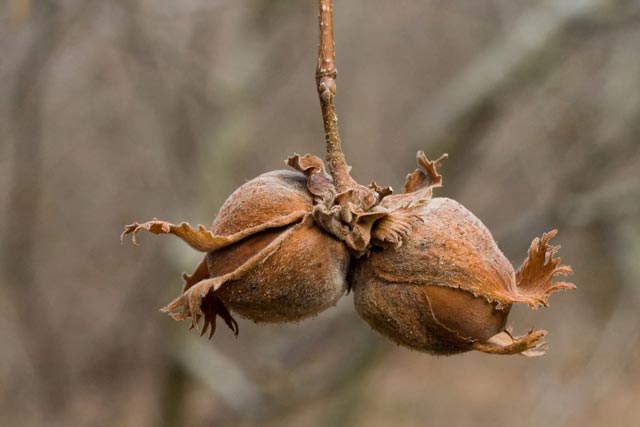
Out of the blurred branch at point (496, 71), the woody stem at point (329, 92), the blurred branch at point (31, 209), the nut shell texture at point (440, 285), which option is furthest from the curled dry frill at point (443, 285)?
the blurred branch at point (496, 71)

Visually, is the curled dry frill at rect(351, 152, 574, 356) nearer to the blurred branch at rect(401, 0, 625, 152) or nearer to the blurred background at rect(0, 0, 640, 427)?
the blurred background at rect(0, 0, 640, 427)

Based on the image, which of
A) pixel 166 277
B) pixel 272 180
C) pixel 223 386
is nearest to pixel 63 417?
pixel 166 277

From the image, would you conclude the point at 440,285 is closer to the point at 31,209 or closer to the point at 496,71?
the point at 496,71

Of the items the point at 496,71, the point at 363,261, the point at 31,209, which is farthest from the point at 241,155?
the point at 363,261

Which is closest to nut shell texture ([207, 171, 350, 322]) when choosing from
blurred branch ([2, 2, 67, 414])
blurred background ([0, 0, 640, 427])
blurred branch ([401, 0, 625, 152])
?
blurred background ([0, 0, 640, 427])

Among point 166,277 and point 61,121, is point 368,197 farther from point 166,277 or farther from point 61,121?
point 61,121

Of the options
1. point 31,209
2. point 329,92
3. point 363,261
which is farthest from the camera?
point 31,209
